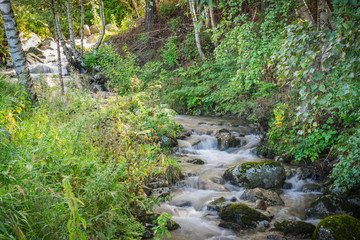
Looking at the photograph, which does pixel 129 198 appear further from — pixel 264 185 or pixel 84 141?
pixel 264 185

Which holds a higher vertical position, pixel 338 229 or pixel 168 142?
pixel 168 142

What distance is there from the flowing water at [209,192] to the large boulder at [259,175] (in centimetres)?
20

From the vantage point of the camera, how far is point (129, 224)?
150 inches

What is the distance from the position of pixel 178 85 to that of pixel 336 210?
10.7 meters

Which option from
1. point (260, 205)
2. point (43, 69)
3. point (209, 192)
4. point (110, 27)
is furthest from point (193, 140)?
point (110, 27)

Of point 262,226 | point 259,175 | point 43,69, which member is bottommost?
point 262,226

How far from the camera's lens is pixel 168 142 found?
847cm

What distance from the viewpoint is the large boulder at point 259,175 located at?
6.40m

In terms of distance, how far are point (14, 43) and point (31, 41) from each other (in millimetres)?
18179

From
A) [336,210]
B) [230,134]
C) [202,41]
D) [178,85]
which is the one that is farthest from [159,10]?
[336,210]

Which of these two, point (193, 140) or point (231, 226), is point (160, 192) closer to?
point (231, 226)

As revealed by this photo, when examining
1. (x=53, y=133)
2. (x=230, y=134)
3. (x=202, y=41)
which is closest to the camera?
(x=53, y=133)

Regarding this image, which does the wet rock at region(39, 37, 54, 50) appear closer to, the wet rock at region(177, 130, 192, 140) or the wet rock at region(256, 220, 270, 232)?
the wet rock at region(177, 130, 192, 140)

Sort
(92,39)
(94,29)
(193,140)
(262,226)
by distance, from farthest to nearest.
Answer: (94,29) < (92,39) < (193,140) < (262,226)
